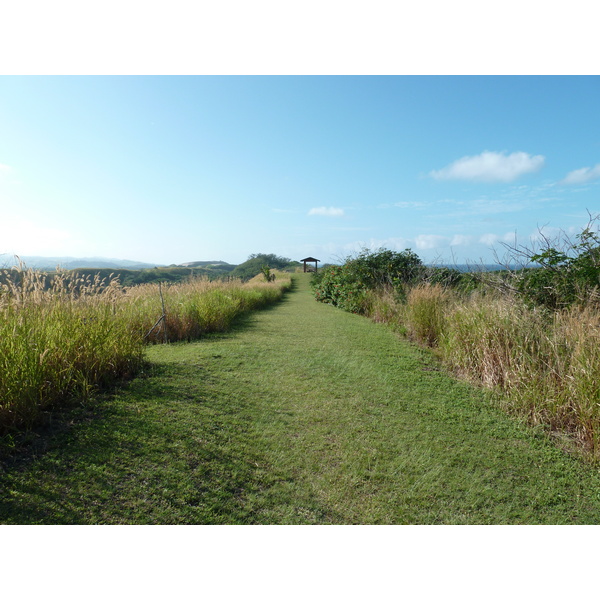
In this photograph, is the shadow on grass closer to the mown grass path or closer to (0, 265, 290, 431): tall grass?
the mown grass path

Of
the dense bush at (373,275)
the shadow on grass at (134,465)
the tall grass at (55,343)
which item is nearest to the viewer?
the shadow on grass at (134,465)

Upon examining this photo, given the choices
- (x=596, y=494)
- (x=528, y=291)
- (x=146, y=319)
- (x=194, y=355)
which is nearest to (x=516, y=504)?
(x=596, y=494)

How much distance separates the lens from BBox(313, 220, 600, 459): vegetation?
336 centimetres

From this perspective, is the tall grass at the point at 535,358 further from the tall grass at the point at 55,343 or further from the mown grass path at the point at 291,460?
the tall grass at the point at 55,343

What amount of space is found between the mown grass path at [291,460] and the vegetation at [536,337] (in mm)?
321

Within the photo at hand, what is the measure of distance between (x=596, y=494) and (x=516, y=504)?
704mm

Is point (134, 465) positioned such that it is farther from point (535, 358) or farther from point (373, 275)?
point (373, 275)

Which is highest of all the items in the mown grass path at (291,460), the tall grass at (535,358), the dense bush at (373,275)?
the dense bush at (373,275)

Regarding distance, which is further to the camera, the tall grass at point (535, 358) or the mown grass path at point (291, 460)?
the tall grass at point (535, 358)

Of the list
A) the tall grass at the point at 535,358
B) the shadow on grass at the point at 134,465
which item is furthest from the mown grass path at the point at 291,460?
the tall grass at the point at 535,358

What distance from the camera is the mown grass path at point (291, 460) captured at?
7.51 feet

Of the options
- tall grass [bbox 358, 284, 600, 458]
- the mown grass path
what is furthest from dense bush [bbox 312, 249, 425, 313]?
the mown grass path

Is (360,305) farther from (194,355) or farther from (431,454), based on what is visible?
(431,454)

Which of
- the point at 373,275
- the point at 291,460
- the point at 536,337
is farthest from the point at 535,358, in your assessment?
the point at 373,275
